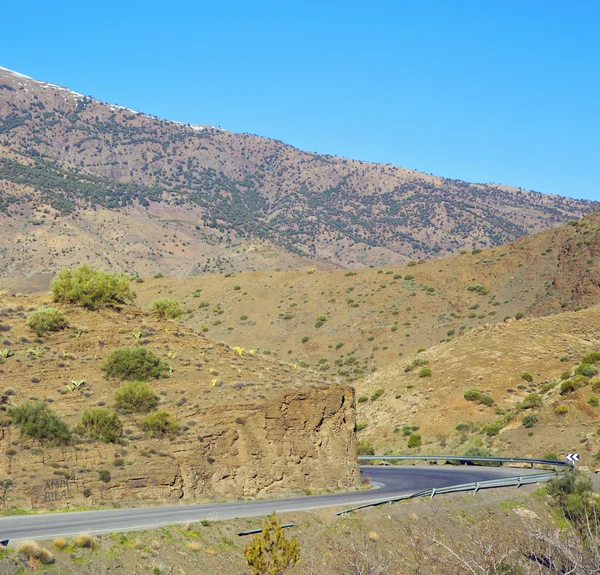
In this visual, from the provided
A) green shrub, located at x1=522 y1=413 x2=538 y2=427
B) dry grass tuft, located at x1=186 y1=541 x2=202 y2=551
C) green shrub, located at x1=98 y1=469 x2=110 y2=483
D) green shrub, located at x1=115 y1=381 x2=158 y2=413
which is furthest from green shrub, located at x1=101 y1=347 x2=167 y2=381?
green shrub, located at x1=522 y1=413 x2=538 y2=427

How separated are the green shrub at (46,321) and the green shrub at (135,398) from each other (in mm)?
4131

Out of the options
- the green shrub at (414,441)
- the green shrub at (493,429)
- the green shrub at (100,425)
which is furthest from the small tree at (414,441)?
the green shrub at (100,425)

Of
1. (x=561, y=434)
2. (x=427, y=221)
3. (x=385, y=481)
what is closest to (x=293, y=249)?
(x=427, y=221)

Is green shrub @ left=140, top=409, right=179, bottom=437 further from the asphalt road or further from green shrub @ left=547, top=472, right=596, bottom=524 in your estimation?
green shrub @ left=547, top=472, right=596, bottom=524

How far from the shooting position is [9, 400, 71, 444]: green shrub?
21078mm

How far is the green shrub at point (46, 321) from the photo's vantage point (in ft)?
87.4

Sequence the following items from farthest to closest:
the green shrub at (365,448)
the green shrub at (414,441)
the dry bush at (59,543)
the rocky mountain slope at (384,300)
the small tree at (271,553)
A: 1. the rocky mountain slope at (384,300)
2. the green shrub at (414,441)
3. the green shrub at (365,448)
4. the small tree at (271,553)
5. the dry bush at (59,543)

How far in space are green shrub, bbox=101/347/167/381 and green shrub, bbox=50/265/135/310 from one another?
4.65 metres

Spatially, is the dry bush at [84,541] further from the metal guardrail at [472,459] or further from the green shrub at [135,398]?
the metal guardrail at [472,459]

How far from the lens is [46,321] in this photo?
26.7 m

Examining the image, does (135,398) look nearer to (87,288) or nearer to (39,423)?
(39,423)

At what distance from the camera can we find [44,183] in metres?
166

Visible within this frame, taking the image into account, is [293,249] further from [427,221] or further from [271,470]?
[271,470]

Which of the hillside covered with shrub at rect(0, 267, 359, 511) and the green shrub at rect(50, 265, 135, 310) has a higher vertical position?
the green shrub at rect(50, 265, 135, 310)
